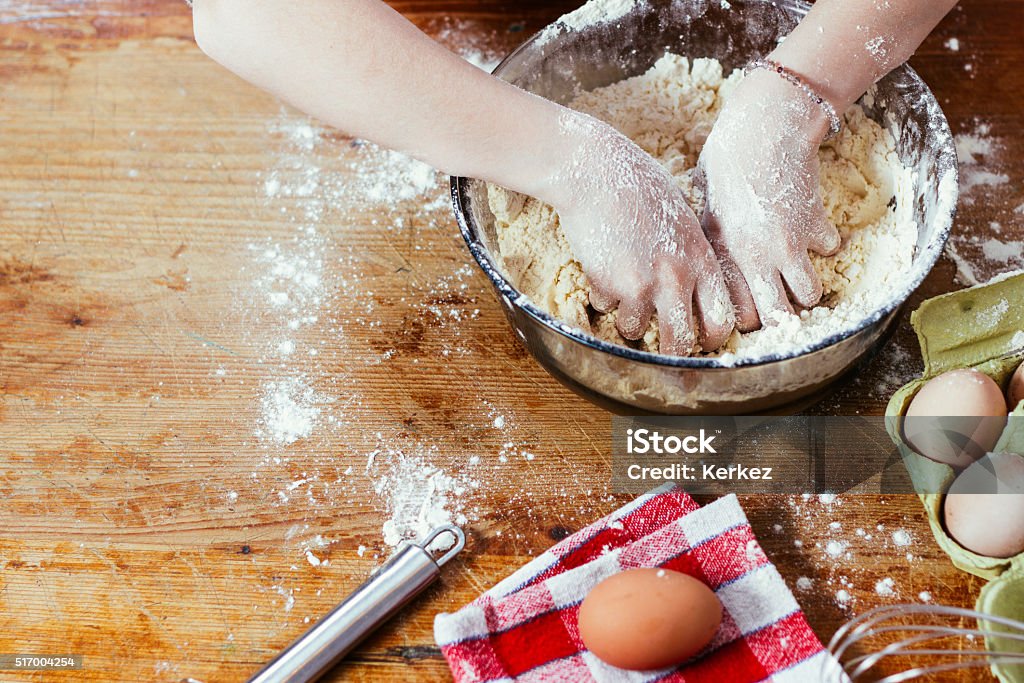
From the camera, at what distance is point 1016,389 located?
33.0 inches

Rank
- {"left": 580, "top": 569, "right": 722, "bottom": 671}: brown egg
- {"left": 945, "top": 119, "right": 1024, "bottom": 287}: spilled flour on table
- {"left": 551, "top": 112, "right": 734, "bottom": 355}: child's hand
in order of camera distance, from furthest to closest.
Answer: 1. {"left": 945, "top": 119, "right": 1024, "bottom": 287}: spilled flour on table
2. {"left": 551, "top": 112, "right": 734, "bottom": 355}: child's hand
3. {"left": 580, "top": 569, "right": 722, "bottom": 671}: brown egg

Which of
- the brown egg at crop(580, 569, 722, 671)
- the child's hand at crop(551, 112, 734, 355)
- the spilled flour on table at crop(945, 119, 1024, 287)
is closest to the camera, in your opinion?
the brown egg at crop(580, 569, 722, 671)

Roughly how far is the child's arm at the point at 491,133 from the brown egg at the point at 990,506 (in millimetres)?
256

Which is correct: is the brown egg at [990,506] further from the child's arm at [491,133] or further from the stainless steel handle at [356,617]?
the stainless steel handle at [356,617]

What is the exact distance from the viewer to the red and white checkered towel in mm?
772

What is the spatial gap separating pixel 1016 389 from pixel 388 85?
0.66 m

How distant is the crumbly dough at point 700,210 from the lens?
2.87 feet

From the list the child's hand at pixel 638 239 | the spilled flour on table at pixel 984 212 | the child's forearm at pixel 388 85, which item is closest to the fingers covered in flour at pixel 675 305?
the child's hand at pixel 638 239

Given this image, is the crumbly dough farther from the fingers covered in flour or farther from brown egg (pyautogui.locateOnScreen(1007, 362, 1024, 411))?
brown egg (pyautogui.locateOnScreen(1007, 362, 1024, 411))

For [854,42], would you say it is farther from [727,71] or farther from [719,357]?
[719,357]

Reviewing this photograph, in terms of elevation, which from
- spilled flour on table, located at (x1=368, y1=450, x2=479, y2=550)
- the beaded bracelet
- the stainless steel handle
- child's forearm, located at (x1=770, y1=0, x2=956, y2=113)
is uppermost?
child's forearm, located at (x1=770, y1=0, x2=956, y2=113)

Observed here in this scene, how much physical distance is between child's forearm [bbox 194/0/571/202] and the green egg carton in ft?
1.35

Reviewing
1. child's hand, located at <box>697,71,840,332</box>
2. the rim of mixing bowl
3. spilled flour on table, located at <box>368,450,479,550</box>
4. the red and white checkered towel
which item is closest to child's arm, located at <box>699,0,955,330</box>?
child's hand, located at <box>697,71,840,332</box>

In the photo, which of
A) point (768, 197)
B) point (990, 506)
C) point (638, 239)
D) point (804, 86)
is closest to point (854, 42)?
point (804, 86)
